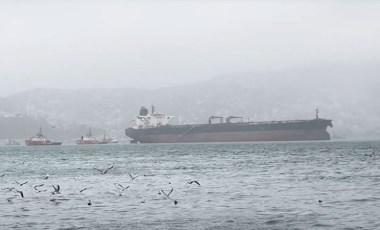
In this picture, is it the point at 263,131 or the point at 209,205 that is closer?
the point at 209,205

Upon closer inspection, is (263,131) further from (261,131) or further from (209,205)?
(209,205)

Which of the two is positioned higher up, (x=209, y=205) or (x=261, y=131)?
(x=261, y=131)

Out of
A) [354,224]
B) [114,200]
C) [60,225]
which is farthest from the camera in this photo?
[114,200]

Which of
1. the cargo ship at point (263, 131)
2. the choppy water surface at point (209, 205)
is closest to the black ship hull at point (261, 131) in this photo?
the cargo ship at point (263, 131)

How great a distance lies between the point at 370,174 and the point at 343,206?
996 inches

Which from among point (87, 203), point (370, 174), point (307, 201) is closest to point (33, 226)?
point (87, 203)

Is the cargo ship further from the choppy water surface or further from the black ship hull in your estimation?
the choppy water surface

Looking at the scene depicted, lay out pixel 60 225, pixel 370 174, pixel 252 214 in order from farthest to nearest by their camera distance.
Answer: pixel 370 174
pixel 252 214
pixel 60 225

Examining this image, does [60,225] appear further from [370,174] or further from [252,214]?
[370,174]

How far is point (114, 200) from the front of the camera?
129 feet

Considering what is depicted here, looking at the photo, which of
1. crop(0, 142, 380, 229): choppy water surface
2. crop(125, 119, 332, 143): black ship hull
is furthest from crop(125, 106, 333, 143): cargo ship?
crop(0, 142, 380, 229): choppy water surface

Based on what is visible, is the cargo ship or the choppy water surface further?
the cargo ship

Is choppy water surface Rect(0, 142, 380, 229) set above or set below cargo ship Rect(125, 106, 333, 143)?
below

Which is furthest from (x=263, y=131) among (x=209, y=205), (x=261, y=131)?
(x=209, y=205)
